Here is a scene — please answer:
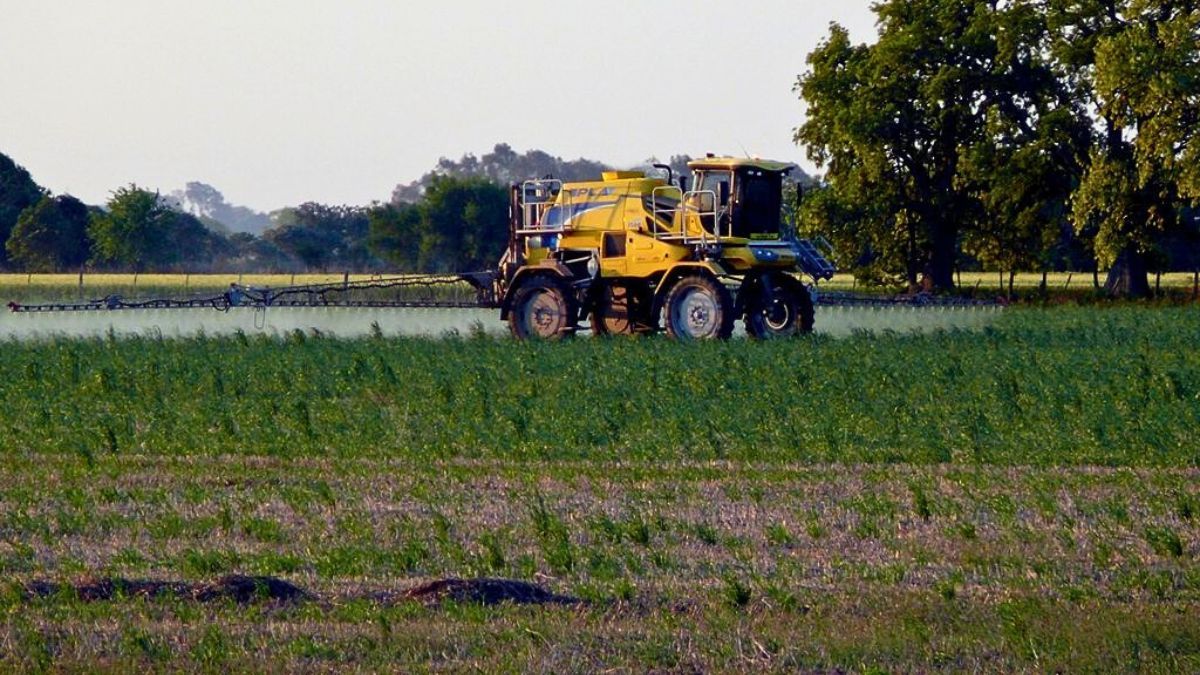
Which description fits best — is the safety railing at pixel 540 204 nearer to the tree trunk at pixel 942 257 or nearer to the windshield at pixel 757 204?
the windshield at pixel 757 204

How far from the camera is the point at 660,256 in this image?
31562 mm

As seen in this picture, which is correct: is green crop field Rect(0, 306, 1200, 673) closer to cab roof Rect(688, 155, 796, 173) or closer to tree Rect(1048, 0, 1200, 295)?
cab roof Rect(688, 155, 796, 173)

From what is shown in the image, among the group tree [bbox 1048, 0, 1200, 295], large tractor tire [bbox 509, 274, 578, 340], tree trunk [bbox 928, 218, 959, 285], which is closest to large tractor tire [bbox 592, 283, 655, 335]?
large tractor tire [bbox 509, 274, 578, 340]

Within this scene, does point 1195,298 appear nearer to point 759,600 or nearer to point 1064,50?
point 1064,50

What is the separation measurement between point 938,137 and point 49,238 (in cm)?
4220

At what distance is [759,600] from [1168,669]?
7.42ft

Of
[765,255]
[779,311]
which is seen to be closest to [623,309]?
[779,311]

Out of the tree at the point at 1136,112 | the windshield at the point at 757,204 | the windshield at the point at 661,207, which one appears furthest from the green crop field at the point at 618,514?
the tree at the point at 1136,112

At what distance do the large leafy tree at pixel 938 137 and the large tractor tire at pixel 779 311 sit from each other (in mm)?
18550

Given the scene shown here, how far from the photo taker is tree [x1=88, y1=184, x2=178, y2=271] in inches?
3076

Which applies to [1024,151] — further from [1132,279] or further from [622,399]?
[622,399]

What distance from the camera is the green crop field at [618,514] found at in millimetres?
8898

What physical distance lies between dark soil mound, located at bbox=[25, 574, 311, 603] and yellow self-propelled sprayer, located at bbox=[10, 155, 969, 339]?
812 inches

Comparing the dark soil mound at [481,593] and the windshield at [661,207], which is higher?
the windshield at [661,207]
